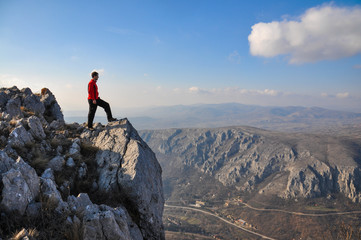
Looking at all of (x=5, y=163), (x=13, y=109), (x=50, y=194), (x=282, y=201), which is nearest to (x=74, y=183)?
(x=50, y=194)

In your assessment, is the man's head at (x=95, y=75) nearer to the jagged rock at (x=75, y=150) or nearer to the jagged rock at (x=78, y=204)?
the jagged rock at (x=75, y=150)

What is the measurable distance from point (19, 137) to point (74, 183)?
3.84 meters

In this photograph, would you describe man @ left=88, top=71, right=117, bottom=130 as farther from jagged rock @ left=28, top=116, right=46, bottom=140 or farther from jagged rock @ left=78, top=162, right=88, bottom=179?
jagged rock @ left=78, top=162, right=88, bottom=179

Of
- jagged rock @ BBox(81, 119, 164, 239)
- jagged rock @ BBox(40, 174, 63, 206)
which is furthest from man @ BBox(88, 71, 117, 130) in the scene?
jagged rock @ BBox(40, 174, 63, 206)

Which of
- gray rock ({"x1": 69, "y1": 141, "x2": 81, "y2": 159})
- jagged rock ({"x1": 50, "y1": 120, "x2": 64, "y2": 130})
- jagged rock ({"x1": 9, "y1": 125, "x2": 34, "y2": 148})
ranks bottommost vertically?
gray rock ({"x1": 69, "y1": 141, "x2": 81, "y2": 159})

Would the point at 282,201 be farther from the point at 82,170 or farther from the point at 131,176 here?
the point at 82,170

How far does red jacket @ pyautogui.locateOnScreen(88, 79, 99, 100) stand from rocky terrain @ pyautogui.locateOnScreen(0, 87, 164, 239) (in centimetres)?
233

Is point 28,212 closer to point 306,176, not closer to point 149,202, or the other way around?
point 149,202

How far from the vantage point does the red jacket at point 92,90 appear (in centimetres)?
1267

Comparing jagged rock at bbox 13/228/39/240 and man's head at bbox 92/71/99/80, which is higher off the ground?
man's head at bbox 92/71/99/80

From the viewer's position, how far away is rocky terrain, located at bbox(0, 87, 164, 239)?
5391 millimetres

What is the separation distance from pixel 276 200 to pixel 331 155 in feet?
246

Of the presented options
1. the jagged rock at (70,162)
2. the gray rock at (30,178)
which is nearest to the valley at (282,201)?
the jagged rock at (70,162)

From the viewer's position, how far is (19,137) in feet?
30.0
